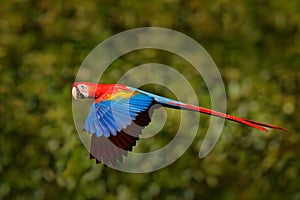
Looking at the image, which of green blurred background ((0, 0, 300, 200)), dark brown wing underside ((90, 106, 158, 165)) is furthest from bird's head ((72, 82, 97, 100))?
green blurred background ((0, 0, 300, 200))

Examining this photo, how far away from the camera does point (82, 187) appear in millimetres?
4594

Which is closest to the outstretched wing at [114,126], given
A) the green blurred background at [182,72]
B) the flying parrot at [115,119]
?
the flying parrot at [115,119]

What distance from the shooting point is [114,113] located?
2.20m

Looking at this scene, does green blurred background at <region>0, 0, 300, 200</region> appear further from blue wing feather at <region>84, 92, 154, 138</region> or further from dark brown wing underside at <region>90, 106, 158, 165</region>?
dark brown wing underside at <region>90, 106, 158, 165</region>

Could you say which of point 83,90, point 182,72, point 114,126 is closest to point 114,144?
point 114,126

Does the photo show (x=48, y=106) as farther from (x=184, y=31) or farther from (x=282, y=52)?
(x=282, y=52)

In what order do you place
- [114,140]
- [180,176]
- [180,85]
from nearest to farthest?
1. [114,140]
2. [180,85]
3. [180,176]

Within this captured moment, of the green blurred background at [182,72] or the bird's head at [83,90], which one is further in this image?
the green blurred background at [182,72]

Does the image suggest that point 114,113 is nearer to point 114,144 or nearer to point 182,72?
point 114,144

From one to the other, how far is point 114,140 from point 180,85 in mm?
2190

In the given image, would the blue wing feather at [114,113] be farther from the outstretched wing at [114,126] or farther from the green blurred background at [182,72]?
the green blurred background at [182,72]

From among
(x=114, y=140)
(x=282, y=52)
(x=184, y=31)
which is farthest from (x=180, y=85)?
(x=114, y=140)

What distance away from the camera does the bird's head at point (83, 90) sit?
2.28 m

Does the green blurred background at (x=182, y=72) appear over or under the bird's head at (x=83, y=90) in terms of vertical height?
under
